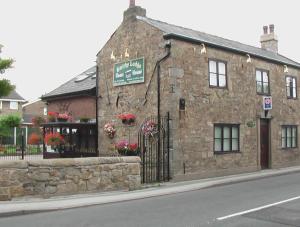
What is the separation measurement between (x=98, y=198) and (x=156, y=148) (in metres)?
4.57

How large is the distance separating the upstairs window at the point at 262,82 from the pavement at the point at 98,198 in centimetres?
555

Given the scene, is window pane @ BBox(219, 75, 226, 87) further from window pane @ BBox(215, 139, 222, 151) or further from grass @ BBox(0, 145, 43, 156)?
grass @ BBox(0, 145, 43, 156)

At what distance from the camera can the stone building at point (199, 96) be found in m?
15.6

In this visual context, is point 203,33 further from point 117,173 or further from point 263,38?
point 117,173

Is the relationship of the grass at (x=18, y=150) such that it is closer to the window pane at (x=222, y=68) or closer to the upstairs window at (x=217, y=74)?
the upstairs window at (x=217, y=74)

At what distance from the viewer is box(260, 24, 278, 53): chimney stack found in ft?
83.5

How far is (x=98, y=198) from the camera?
11.4 meters

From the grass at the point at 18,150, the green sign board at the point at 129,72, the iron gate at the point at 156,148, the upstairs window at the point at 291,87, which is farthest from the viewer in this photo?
the upstairs window at the point at 291,87

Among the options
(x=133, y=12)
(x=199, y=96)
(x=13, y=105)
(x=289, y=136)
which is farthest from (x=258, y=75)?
(x=13, y=105)

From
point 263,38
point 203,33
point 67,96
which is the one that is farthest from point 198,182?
point 263,38

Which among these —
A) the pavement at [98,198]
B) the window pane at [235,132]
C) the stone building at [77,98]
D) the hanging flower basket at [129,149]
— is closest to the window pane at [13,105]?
the stone building at [77,98]

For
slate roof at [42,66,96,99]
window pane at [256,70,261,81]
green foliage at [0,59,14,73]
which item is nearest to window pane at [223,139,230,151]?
window pane at [256,70,261,81]

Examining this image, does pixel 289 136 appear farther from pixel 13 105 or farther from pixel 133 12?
pixel 13 105

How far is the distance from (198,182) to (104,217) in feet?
22.1
